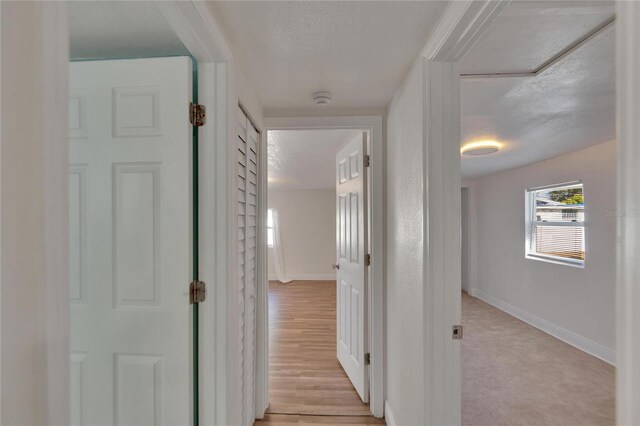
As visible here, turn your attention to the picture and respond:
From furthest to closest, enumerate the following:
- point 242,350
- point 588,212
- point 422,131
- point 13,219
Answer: point 588,212 < point 242,350 < point 422,131 < point 13,219

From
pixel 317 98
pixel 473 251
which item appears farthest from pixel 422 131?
pixel 473 251

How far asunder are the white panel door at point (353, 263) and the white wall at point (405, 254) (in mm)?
248

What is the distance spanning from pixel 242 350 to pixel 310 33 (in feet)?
5.17

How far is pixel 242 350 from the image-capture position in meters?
1.59

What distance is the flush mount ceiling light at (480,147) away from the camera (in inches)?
113

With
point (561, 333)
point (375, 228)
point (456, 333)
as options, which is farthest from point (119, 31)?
point (561, 333)

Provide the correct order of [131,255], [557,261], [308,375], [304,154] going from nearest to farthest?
[131,255]
[308,375]
[304,154]
[557,261]

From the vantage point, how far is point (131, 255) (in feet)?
3.72

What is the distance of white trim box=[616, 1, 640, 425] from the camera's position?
0.43 metres

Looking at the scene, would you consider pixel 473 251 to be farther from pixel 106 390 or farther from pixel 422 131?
pixel 106 390

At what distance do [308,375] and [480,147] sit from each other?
107 inches

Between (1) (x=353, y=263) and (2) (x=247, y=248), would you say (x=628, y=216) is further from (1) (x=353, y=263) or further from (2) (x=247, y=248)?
(1) (x=353, y=263)

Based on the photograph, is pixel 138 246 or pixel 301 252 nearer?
pixel 138 246

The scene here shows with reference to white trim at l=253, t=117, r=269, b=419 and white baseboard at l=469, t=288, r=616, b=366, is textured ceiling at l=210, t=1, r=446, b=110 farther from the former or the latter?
white baseboard at l=469, t=288, r=616, b=366
